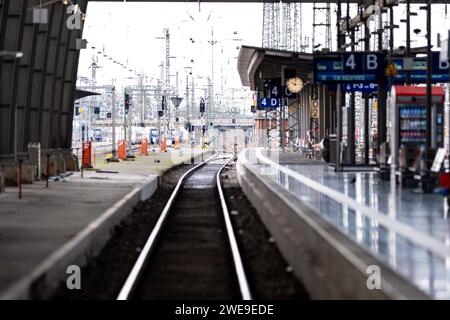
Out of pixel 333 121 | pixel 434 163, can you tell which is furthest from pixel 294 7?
pixel 434 163

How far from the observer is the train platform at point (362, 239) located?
9062 millimetres

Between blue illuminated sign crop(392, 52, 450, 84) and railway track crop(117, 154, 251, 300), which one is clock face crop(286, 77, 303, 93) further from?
railway track crop(117, 154, 251, 300)

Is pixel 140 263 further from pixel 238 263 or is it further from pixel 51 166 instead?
pixel 51 166

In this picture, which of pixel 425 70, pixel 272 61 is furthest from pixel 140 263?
pixel 272 61

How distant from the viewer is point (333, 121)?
46531mm

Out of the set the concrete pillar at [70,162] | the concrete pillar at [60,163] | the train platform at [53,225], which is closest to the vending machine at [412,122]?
the train platform at [53,225]

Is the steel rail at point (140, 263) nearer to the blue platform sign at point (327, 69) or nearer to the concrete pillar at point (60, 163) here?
the blue platform sign at point (327, 69)

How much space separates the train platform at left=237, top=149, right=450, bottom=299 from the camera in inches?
357

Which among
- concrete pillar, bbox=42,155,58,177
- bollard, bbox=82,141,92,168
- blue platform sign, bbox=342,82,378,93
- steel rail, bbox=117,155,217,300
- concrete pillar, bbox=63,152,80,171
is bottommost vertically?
steel rail, bbox=117,155,217,300

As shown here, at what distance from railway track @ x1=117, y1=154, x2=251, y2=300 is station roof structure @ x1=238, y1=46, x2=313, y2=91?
1578 centimetres

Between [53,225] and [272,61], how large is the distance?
99.5ft

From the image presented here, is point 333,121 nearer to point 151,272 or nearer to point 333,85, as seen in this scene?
point 333,85

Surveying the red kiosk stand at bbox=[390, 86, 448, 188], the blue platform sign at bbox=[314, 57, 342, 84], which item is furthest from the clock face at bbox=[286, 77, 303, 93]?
the red kiosk stand at bbox=[390, 86, 448, 188]

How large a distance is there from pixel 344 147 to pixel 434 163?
12.3 metres
